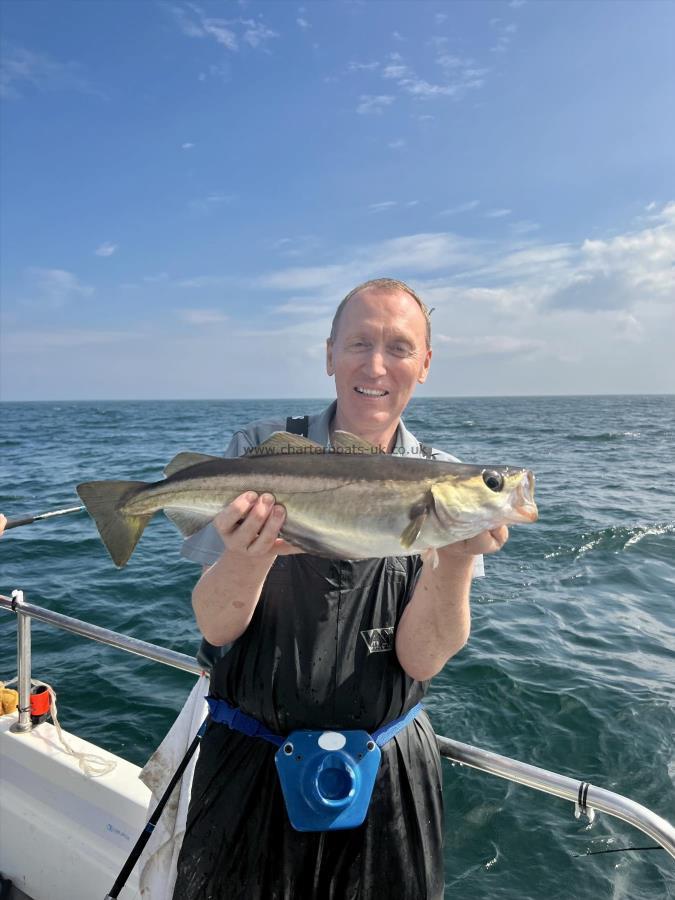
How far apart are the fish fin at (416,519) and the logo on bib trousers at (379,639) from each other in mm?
467

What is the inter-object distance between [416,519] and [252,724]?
50.5 inches

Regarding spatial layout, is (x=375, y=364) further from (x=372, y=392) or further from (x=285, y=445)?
(x=285, y=445)

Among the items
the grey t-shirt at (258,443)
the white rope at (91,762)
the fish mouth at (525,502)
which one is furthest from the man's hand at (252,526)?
the white rope at (91,762)

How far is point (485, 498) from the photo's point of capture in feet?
9.84

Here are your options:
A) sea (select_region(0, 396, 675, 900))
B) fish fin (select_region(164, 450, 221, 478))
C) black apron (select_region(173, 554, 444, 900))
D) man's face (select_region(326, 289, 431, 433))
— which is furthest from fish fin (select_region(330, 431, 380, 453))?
sea (select_region(0, 396, 675, 900))

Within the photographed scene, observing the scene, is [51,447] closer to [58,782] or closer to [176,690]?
[176,690]

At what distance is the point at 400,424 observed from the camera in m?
3.93

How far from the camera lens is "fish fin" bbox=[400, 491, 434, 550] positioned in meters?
2.99

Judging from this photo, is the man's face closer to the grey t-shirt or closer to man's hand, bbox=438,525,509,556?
the grey t-shirt

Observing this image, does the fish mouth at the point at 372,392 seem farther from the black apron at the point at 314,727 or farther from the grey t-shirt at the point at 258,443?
the black apron at the point at 314,727

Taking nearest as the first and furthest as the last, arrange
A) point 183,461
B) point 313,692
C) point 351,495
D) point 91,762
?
point 313,692
point 351,495
point 183,461
point 91,762

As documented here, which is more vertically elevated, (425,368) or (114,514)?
(425,368)

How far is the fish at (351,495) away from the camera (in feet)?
9.82

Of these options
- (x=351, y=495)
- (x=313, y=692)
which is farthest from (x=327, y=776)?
(x=351, y=495)
